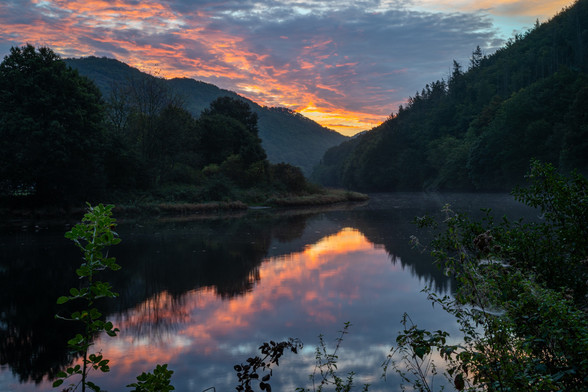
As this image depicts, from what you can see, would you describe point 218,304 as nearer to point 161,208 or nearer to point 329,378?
point 329,378

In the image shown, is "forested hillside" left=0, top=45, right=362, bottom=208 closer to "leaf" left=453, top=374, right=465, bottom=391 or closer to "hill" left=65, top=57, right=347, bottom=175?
"leaf" left=453, top=374, right=465, bottom=391

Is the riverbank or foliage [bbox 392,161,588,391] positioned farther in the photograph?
the riverbank

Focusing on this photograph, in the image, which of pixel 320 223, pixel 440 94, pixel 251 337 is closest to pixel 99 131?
pixel 320 223

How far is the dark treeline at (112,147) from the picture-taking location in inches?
1102

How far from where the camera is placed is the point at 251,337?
7555 mm

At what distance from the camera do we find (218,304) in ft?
32.0

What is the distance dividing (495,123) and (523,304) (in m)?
69.1

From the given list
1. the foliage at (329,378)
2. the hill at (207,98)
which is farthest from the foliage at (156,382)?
the hill at (207,98)

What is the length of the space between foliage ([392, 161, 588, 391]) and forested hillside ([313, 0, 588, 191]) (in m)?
45.0

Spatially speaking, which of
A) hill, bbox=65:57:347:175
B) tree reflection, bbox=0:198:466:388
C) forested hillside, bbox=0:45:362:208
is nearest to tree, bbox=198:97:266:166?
forested hillside, bbox=0:45:362:208

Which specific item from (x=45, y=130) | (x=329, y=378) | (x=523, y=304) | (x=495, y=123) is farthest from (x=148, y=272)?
(x=495, y=123)

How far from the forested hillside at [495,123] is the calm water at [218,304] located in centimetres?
4058

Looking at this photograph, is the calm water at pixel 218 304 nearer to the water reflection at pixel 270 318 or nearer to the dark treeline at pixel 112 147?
the water reflection at pixel 270 318

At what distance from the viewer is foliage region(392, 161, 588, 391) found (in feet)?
11.0
